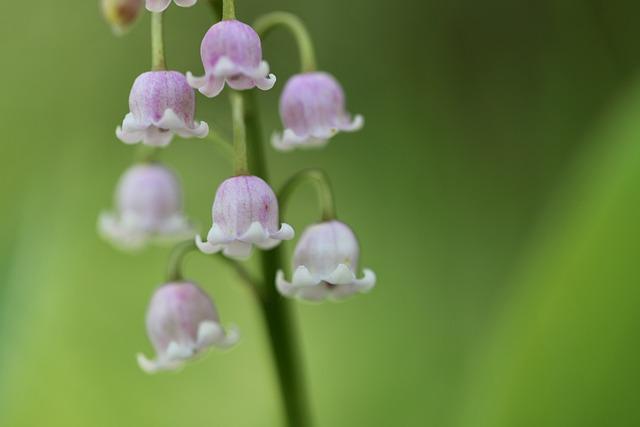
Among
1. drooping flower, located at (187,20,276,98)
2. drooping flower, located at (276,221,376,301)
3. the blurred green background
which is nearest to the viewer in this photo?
drooping flower, located at (187,20,276,98)

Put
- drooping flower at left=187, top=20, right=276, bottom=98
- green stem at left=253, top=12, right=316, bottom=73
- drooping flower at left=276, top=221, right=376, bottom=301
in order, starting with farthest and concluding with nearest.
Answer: green stem at left=253, top=12, right=316, bottom=73, drooping flower at left=276, top=221, right=376, bottom=301, drooping flower at left=187, top=20, right=276, bottom=98

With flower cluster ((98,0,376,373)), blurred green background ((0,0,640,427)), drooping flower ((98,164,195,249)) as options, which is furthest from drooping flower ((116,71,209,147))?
blurred green background ((0,0,640,427))

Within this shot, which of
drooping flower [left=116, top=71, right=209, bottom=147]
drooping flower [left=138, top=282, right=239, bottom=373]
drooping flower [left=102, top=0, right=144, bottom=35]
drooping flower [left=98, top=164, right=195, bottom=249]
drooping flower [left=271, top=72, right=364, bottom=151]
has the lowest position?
drooping flower [left=138, top=282, right=239, bottom=373]

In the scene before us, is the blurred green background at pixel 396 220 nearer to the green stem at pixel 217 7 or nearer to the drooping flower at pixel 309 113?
the drooping flower at pixel 309 113

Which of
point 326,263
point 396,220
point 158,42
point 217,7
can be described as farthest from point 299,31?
point 396,220

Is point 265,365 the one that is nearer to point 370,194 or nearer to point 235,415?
point 235,415

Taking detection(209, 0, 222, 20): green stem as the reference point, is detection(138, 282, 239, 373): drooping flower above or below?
below

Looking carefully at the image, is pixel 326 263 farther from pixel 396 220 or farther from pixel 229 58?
pixel 396 220

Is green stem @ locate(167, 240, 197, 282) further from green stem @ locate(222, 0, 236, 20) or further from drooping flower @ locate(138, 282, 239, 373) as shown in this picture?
green stem @ locate(222, 0, 236, 20)
